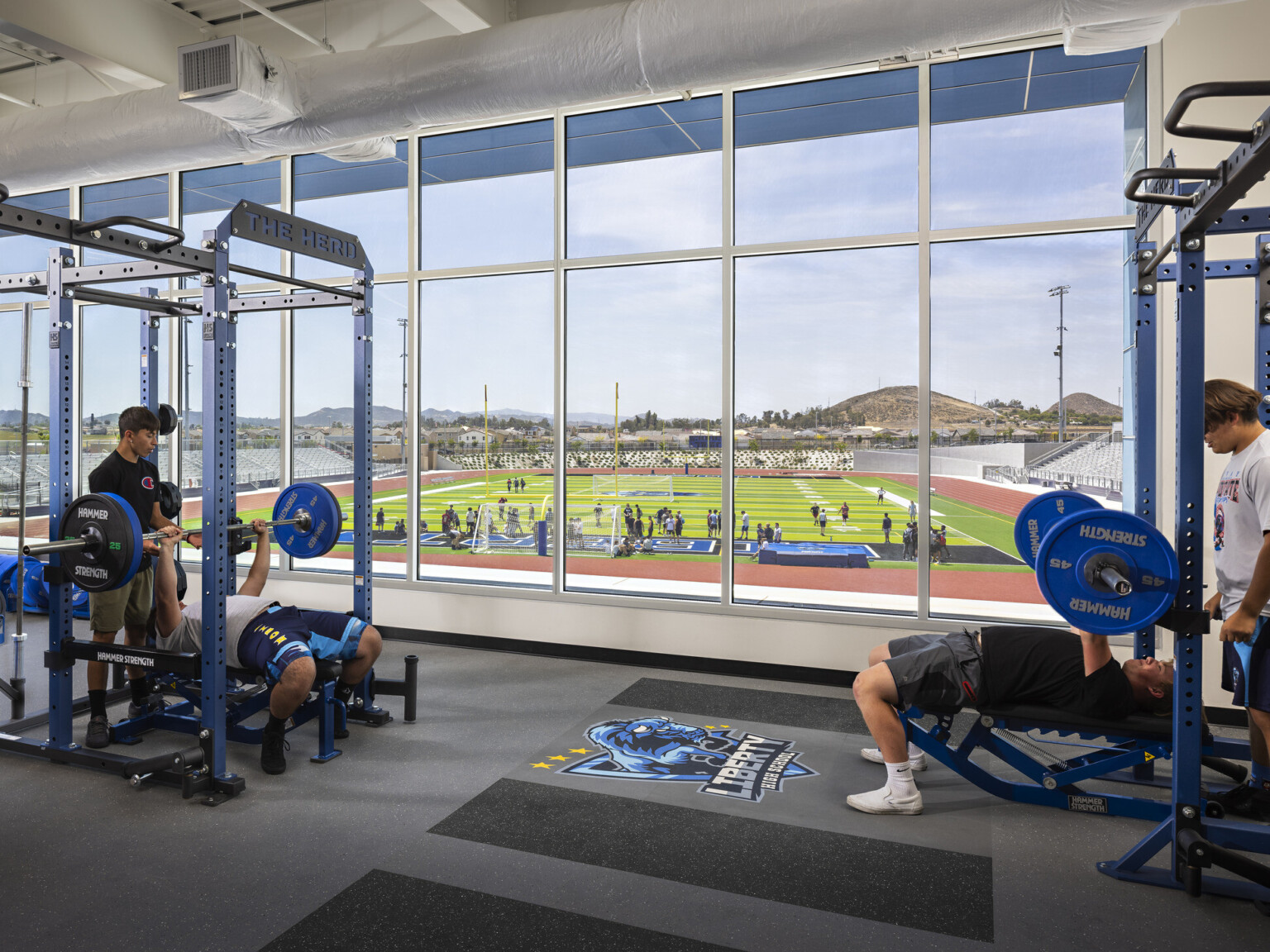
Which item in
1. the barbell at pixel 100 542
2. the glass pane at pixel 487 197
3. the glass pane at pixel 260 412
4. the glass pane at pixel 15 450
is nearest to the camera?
the barbell at pixel 100 542

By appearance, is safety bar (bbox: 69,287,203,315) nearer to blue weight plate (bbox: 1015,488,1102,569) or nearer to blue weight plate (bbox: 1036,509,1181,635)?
blue weight plate (bbox: 1036,509,1181,635)

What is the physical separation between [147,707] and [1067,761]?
4171 millimetres

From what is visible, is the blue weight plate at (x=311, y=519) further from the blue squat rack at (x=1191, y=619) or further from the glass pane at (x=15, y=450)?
the glass pane at (x=15, y=450)

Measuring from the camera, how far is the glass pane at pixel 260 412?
620 cm

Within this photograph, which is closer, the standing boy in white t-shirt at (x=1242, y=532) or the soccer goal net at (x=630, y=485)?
the standing boy in white t-shirt at (x=1242, y=532)

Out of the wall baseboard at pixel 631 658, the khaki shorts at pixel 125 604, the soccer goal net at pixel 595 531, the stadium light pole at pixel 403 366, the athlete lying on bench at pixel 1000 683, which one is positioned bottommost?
the wall baseboard at pixel 631 658

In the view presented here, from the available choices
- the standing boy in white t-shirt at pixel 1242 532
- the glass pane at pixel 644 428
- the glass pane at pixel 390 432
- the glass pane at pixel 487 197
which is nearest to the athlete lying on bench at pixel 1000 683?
the standing boy in white t-shirt at pixel 1242 532

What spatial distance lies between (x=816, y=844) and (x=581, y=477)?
316 cm

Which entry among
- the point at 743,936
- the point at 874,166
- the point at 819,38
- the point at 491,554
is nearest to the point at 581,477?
the point at 491,554

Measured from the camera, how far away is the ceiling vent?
11.4 feet

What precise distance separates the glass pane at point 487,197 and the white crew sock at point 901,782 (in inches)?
154

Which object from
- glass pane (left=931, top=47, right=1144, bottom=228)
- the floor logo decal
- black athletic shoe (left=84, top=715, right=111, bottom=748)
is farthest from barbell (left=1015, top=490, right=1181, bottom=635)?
black athletic shoe (left=84, top=715, right=111, bottom=748)

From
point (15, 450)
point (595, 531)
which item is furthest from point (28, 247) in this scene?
point (595, 531)

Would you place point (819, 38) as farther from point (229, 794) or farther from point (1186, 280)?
point (229, 794)
